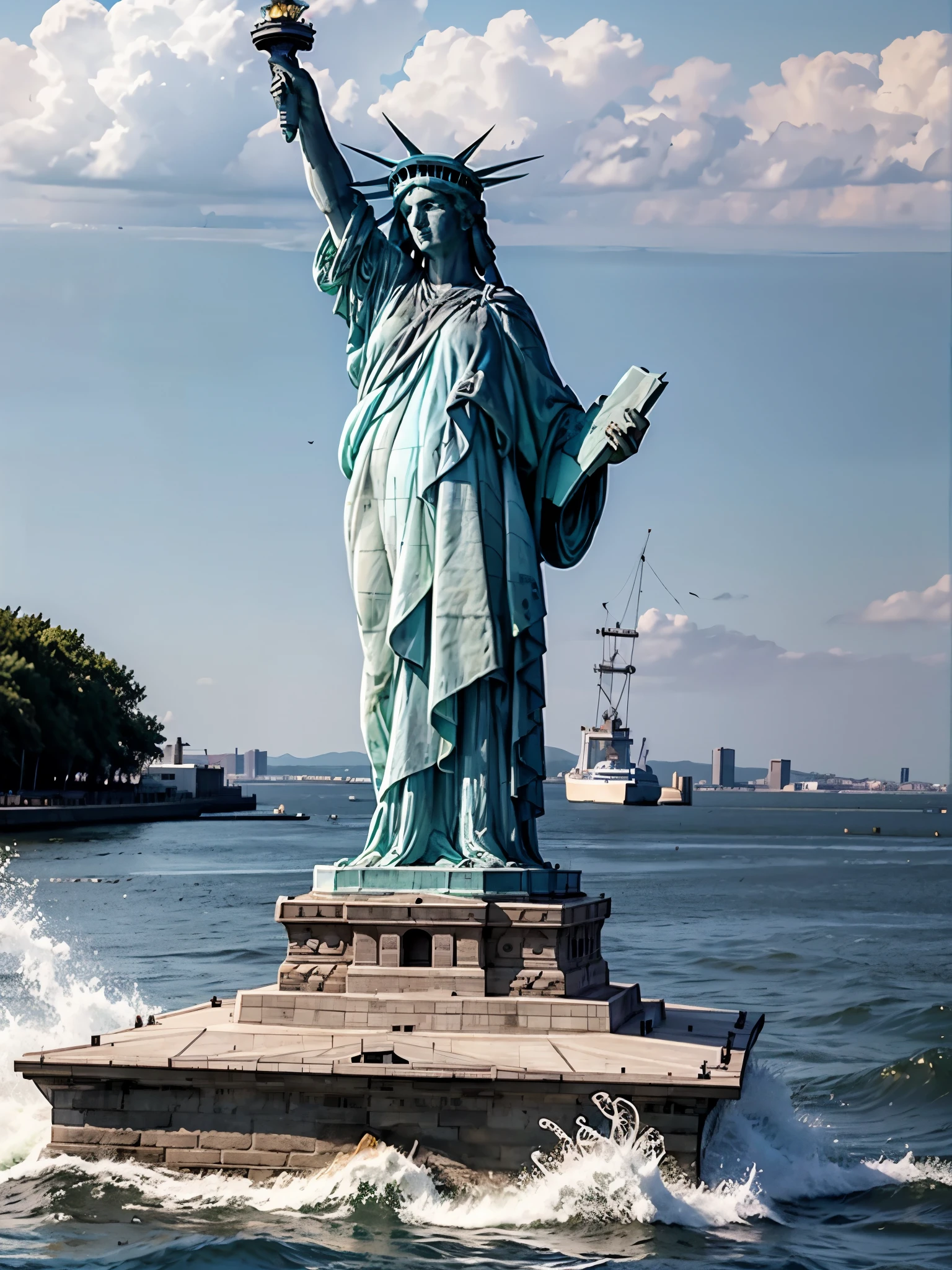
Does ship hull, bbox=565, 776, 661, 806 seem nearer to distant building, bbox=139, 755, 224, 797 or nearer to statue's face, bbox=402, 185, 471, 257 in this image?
distant building, bbox=139, 755, 224, 797

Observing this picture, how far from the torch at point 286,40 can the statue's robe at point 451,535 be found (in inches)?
54.8

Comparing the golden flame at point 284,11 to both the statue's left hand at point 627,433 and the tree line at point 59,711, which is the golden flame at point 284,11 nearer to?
the statue's left hand at point 627,433

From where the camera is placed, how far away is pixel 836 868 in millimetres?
83312

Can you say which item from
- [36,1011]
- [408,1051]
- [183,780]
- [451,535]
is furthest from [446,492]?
[183,780]

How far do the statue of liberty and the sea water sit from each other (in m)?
4.37

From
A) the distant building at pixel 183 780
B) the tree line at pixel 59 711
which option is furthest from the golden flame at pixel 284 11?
the distant building at pixel 183 780

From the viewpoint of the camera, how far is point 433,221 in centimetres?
2145

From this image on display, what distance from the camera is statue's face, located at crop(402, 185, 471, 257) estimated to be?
70.3ft

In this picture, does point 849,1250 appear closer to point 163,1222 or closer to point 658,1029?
point 658,1029

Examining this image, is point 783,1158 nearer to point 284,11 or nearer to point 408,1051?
point 408,1051

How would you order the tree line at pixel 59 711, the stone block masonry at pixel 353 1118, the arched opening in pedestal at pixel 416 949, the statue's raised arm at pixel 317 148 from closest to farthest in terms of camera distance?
the stone block masonry at pixel 353 1118 < the arched opening in pedestal at pixel 416 949 < the statue's raised arm at pixel 317 148 < the tree line at pixel 59 711

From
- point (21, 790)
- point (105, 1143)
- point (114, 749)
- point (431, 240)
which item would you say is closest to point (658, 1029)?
point (105, 1143)

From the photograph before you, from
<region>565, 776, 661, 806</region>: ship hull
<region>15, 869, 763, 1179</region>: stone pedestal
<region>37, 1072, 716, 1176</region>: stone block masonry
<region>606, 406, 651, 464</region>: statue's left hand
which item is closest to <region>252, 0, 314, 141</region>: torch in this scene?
<region>606, 406, 651, 464</region>: statue's left hand

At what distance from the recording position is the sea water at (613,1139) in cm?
1584
